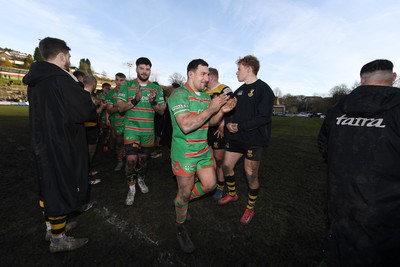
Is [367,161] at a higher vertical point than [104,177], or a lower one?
higher

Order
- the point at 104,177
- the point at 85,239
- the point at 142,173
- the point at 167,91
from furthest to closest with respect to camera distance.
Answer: the point at 167,91, the point at 104,177, the point at 142,173, the point at 85,239

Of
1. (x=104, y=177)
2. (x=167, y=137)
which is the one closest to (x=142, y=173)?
(x=167, y=137)

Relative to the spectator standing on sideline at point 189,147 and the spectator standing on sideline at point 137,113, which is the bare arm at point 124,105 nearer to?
the spectator standing on sideline at point 137,113

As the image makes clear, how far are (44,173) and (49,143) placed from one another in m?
0.37

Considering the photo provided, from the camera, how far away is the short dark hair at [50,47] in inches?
93.8

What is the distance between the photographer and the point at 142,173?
13.8 ft

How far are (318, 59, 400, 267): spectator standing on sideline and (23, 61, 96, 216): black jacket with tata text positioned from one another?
9.80ft

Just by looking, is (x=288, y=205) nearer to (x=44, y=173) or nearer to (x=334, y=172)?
(x=334, y=172)

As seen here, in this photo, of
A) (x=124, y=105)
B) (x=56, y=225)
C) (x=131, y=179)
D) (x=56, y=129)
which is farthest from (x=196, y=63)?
(x=56, y=225)

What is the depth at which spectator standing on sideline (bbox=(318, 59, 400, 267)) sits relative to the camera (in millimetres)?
1688

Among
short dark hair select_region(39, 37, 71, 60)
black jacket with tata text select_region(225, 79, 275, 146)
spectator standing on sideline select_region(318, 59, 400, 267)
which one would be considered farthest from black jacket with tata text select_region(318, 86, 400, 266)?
short dark hair select_region(39, 37, 71, 60)

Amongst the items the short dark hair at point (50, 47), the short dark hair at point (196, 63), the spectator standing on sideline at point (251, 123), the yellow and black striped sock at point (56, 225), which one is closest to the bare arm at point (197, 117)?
the short dark hair at point (196, 63)

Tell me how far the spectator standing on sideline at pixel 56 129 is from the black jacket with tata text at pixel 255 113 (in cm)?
229

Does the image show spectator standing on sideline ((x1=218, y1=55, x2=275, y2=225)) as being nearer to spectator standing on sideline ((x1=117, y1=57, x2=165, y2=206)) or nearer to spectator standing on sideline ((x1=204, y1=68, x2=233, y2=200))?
spectator standing on sideline ((x1=204, y1=68, x2=233, y2=200))
